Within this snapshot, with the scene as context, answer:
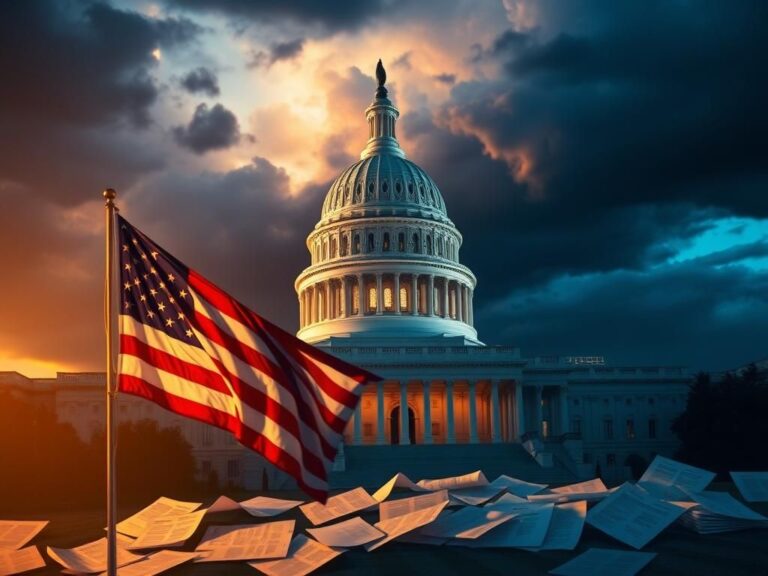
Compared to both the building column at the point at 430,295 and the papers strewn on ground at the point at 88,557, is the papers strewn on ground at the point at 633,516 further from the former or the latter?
the building column at the point at 430,295

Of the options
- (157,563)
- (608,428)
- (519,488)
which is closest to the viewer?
(157,563)

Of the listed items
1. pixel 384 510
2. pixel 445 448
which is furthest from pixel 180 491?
pixel 384 510

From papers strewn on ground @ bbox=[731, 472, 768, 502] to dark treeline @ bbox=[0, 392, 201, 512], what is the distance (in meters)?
30.7

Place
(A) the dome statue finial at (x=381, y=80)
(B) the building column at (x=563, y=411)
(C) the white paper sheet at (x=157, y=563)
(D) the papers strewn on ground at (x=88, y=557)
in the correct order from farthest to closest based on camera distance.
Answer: (A) the dome statue finial at (x=381, y=80) → (B) the building column at (x=563, y=411) → (D) the papers strewn on ground at (x=88, y=557) → (C) the white paper sheet at (x=157, y=563)

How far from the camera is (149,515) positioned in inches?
979

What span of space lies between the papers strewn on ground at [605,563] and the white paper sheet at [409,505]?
5077 millimetres

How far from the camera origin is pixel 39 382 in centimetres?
9938

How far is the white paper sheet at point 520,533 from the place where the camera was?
72.4 ft

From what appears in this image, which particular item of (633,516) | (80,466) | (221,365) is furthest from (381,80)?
(221,365)

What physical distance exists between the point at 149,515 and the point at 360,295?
82.1 m

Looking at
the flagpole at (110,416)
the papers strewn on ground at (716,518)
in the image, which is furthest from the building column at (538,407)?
the flagpole at (110,416)

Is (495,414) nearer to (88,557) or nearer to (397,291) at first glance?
(397,291)

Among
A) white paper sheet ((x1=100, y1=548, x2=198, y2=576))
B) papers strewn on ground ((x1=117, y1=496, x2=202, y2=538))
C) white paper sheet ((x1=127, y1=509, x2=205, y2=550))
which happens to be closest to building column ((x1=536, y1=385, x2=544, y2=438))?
papers strewn on ground ((x1=117, y1=496, x2=202, y2=538))

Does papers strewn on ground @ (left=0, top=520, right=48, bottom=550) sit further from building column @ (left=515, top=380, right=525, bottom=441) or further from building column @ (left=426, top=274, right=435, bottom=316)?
building column @ (left=426, top=274, right=435, bottom=316)
